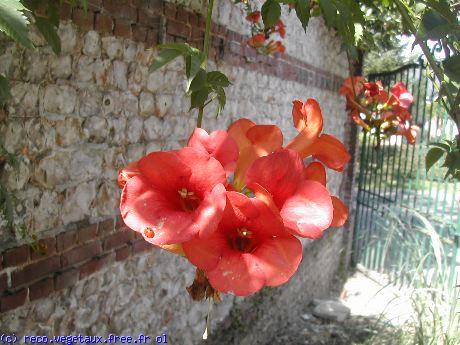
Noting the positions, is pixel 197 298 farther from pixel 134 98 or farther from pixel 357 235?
pixel 357 235

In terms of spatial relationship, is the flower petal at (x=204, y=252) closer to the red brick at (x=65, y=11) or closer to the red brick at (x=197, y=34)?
the red brick at (x=65, y=11)

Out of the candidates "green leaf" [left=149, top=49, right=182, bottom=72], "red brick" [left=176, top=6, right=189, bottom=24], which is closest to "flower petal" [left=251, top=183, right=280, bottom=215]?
"green leaf" [left=149, top=49, right=182, bottom=72]

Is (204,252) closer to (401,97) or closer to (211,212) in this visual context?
(211,212)

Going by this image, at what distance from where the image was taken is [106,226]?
2697mm

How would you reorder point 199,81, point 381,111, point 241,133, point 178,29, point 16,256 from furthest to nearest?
point 381,111 → point 178,29 → point 16,256 → point 199,81 → point 241,133

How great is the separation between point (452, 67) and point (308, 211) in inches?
28.9

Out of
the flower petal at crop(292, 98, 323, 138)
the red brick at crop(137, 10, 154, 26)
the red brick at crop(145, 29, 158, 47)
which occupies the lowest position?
the flower petal at crop(292, 98, 323, 138)

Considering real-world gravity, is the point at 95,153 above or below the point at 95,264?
above

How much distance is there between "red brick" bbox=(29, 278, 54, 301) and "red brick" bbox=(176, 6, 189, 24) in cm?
170

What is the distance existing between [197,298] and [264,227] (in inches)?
10.3

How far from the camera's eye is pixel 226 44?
3.75 m

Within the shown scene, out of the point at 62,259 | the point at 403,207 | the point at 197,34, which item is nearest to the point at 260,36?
the point at 197,34

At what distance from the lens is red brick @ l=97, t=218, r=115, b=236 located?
265 centimetres

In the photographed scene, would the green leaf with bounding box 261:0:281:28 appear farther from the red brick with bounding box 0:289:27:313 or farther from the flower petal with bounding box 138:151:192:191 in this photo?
the red brick with bounding box 0:289:27:313
